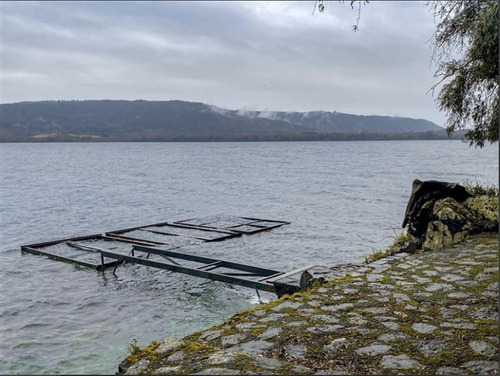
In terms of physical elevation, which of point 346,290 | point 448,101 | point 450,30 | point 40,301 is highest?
point 450,30

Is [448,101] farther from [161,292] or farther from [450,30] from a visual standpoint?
[161,292]

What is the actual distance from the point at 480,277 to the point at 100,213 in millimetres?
29466

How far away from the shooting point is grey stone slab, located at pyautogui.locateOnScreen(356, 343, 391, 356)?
4777 mm

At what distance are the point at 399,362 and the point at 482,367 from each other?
78 cm

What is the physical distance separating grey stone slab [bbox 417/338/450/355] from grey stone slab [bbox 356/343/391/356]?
1.20ft

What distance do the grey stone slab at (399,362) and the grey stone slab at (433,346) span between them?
0.29m

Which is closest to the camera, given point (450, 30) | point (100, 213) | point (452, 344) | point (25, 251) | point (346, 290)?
point (452, 344)

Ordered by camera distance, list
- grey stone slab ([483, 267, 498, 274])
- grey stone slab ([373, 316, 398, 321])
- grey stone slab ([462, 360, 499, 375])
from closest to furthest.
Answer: grey stone slab ([462, 360, 499, 375]) < grey stone slab ([373, 316, 398, 321]) < grey stone slab ([483, 267, 498, 274])

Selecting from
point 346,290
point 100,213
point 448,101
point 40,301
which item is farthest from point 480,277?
point 100,213

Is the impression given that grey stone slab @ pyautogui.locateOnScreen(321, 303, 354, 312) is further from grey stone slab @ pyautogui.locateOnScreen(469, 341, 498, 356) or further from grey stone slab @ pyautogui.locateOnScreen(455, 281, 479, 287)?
grey stone slab @ pyautogui.locateOnScreen(455, 281, 479, 287)

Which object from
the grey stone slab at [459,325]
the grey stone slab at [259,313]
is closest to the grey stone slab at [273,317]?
the grey stone slab at [259,313]

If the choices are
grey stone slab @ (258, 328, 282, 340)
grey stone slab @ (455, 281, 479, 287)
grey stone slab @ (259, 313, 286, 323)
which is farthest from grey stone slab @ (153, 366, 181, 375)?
grey stone slab @ (455, 281, 479, 287)

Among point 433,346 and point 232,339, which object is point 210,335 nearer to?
point 232,339

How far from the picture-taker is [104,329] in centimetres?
1112
